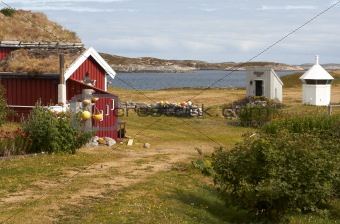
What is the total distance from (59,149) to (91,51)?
8.23m

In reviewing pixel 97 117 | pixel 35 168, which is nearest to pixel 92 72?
pixel 97 117

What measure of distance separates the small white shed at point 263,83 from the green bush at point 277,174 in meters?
28.6

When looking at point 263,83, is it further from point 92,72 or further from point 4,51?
point 4,51

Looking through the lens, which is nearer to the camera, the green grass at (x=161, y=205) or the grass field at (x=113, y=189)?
the green grass at (x=161, y=205)

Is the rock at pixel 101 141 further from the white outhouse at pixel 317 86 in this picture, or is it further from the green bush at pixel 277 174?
the white outhouse at pixel 317 86

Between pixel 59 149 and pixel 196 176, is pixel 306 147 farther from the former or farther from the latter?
pixel 59 149

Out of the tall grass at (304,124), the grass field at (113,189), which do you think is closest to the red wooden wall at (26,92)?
the grass field at (113,189)

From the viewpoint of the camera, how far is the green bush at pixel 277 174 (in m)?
15.2

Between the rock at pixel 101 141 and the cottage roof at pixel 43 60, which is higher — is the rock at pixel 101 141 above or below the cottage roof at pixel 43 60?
below

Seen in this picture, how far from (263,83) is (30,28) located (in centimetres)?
1777

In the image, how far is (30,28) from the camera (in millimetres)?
36125

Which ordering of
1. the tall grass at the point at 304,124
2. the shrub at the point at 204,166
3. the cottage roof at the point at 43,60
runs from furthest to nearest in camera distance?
the cottage roof at the point at 43,60 → the tall grass at the point at 304,124 → the shrub at the point at 204,166

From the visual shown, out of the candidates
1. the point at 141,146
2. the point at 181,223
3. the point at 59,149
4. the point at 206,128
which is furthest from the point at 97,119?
the point at 181,223

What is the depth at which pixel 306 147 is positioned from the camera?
1563 cm
